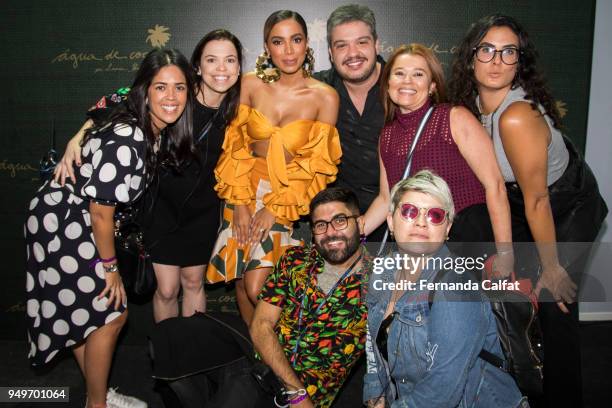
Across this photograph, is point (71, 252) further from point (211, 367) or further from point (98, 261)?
point (211, 367)

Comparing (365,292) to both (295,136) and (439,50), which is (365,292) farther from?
(439,50)

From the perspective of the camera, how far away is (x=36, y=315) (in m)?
2.73

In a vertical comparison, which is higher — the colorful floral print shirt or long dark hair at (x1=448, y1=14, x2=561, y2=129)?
long dark hair at (x1=448, y1=14, x2=561, y2=129)

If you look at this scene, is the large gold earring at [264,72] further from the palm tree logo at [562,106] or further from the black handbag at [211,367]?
the palm tree logo at [562,106]

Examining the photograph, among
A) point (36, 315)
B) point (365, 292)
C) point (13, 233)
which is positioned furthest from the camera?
point (13, 233)

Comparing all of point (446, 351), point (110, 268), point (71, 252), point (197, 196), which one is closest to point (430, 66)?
point (446, 351)

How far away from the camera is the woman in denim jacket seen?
1.85m

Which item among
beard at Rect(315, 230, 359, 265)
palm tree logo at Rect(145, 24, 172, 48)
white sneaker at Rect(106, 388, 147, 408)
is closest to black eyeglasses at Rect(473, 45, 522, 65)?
beard at Rect(315, 230, 359, 265)

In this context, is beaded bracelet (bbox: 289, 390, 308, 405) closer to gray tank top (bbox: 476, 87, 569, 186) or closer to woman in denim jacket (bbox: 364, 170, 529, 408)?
woman in denim jacket (bbox: 364, 170, 529, 408)

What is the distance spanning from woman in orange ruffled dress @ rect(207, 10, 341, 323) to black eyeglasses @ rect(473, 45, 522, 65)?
93 cm

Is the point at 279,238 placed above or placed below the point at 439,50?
below

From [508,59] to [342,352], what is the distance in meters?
1.56

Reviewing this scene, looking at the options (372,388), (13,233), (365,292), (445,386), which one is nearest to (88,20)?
(13,233)

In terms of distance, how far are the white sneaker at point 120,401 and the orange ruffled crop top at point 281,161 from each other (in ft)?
4.20
